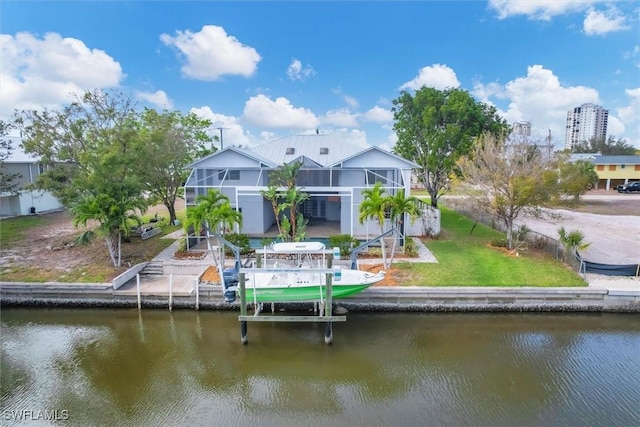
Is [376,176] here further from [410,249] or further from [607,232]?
[607,232]

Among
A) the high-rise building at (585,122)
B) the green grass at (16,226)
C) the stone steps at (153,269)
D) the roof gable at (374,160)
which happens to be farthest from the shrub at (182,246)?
the high-rise building at (585,122)

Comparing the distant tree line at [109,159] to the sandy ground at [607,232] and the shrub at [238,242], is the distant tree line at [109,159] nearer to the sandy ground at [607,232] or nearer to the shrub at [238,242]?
the shrub at [238,242]

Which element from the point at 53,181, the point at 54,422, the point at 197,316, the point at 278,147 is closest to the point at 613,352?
the point at 197,316

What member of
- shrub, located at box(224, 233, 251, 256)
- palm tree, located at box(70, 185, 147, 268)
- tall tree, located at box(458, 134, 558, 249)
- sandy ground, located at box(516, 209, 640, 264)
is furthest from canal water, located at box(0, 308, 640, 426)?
tall tree, located at box(458, 134, 558, 249)

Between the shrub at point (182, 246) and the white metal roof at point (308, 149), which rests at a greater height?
the white metal roof at point (308, 149)

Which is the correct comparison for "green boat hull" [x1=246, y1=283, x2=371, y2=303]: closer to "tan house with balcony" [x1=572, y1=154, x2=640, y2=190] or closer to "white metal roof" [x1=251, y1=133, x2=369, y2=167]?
"white metal roof" [x1=251, y1=133, x2=369, y2=167]

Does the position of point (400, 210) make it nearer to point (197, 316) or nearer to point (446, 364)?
point (446, 364)
